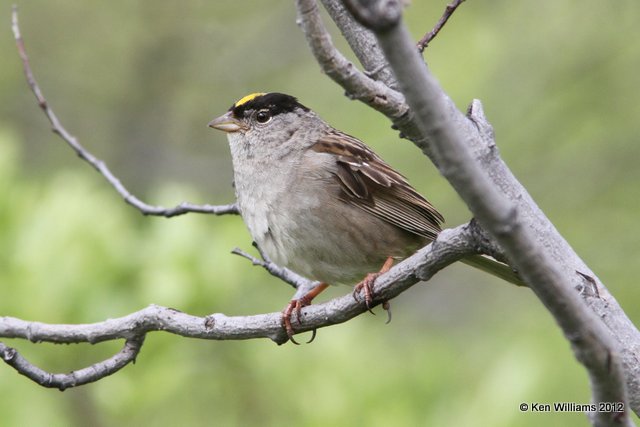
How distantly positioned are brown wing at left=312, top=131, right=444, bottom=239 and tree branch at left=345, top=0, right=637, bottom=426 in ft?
7.80

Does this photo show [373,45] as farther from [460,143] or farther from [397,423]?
[397,423]

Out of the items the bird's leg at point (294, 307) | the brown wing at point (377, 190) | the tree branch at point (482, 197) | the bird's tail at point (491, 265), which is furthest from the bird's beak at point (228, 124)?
the tree branch at point (482, 197)

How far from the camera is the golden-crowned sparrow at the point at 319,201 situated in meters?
3.95

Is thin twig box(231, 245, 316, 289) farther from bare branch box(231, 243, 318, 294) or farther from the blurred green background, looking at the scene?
the blurred green background

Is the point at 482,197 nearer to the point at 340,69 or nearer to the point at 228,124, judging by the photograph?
the point at 340,69

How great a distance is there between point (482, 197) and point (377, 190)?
8.62ft

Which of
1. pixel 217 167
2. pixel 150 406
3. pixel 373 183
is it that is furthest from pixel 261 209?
pixel 217 167

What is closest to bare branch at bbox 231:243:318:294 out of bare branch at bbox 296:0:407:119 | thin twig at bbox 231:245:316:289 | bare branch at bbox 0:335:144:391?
thin twig at bbox 231:245:316:289

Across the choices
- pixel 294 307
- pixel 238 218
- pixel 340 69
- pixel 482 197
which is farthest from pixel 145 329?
pixel 238 218

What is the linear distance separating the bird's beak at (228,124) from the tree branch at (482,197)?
9.83 feet

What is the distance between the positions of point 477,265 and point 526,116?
9.36 ft

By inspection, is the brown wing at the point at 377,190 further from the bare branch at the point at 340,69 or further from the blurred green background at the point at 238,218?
the bare branch at the point at 340,69

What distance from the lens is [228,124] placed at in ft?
15.2

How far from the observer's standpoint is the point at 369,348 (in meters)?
4.92
